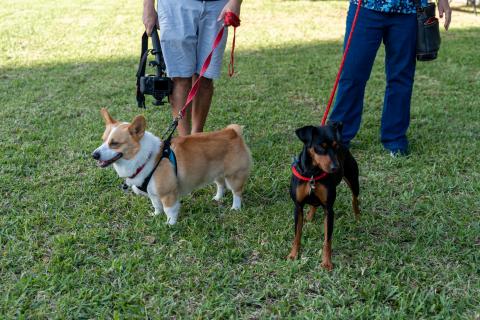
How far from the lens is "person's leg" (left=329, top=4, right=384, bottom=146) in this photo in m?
4.16

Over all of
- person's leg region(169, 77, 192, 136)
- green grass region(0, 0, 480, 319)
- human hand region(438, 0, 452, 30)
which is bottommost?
green grass region(0, 0, 480, 319)

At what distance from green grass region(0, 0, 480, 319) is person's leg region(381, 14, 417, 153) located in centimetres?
21

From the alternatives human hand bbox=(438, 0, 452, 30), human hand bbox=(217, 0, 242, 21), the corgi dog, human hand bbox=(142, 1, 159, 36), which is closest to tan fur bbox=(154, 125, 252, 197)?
the corgi dog


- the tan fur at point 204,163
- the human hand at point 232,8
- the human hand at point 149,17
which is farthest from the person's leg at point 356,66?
the human hand at point 149,17

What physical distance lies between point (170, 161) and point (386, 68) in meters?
2.29

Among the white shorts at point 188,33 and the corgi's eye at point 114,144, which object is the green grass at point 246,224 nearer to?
the corgi's eye at point 114,144

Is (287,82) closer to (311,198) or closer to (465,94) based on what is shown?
(465,94)

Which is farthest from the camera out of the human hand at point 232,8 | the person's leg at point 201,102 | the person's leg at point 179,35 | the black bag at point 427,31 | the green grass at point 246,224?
the person's leg at point 201,102

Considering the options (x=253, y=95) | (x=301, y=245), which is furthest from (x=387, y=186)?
(x=253, y=95)

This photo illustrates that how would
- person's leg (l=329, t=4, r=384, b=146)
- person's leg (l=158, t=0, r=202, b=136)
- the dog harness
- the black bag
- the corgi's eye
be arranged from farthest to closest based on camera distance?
person's leg (l=329, t=4, r=384, b=146)
the black bag
person's leg (l=158, t=0, r=202, b=136)
the dog harness
the corgi's eye

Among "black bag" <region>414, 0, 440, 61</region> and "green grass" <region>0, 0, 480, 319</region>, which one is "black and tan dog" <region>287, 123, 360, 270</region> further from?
"black bag" <region>414, 0, 440, 61</region>

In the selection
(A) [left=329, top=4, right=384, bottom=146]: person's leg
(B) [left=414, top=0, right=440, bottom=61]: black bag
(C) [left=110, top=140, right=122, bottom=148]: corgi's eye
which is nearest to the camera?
(C) [left=110, top=140, right=122, bottom=148]: corgi's eye

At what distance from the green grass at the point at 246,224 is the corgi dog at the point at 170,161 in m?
0.23

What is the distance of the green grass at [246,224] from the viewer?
270 cm
